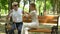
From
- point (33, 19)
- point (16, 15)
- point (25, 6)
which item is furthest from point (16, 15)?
point (25, 6)

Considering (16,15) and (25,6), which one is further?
(25,6)

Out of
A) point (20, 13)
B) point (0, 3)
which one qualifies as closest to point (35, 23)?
point (20, 13)

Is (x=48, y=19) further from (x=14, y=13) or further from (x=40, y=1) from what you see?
(x=40, y=1)

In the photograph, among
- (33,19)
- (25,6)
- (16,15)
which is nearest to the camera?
(33,19)

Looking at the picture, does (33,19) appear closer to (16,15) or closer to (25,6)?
(16,15)

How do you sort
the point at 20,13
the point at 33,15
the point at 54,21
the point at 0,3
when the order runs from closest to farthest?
the point at 33,15 → the point at 20,13 → the point at 54,21 → the point at 0,3

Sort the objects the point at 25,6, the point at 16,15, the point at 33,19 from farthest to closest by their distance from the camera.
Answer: the point at 25,6
the point at 16,15
the point at 33,19

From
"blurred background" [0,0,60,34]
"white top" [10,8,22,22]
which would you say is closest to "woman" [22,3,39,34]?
"white top" [10,8,22,22]

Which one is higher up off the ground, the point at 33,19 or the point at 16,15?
the point at 16,15

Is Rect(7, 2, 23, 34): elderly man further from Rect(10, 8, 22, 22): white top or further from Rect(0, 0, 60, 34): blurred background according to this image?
Rect(0, 0, 60, 34): blurred background

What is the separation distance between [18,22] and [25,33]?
169 cm

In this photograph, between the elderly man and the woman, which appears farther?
the elderly man

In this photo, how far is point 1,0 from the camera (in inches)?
745

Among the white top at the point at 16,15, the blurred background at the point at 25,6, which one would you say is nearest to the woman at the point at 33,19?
the white top at the point at 16,15
